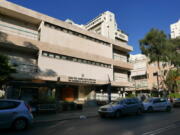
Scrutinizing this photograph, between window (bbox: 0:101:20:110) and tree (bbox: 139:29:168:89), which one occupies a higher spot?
tree (bbox: 139:29:168:89)

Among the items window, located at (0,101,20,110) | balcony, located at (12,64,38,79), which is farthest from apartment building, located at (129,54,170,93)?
window, located at (0,101,20,110)

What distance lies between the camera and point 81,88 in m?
26.1

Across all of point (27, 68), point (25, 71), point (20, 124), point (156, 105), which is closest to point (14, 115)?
point (20, 124)

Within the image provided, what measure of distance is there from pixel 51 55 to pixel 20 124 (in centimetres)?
1452

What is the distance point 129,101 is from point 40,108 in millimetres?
8208

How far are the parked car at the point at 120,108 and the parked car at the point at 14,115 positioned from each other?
6378 mm

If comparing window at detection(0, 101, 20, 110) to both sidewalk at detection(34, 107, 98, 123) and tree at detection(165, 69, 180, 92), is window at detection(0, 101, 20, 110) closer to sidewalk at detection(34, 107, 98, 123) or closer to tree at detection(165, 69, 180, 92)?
sidewalk at detection(34, 107, 98, 123)

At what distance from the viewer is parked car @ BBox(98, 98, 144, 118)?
12.5 metres

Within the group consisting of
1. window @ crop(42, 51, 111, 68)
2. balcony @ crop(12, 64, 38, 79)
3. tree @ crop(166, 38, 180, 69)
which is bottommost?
balcony @ crop(12, 64, 38, 79)

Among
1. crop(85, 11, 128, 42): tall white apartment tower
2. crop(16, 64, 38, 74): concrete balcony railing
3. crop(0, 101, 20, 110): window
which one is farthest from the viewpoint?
crop(85, 11, 128, 42): tall white apartment tower

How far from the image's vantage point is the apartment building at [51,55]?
739 inches

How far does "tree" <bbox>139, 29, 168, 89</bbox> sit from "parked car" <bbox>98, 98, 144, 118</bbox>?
19.8 meters

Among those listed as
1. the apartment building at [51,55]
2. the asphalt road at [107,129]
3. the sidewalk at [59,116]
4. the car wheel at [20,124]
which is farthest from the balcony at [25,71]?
the car wheel at [20,124]

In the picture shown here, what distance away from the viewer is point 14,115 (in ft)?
25.5
